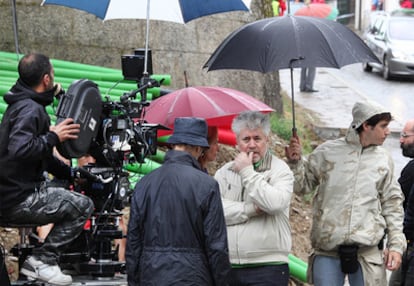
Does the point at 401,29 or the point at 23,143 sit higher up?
the point at 23,143

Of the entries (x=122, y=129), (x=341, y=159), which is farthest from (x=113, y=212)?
(x=341, y=159)

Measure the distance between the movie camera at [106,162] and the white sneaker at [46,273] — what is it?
0.99ft

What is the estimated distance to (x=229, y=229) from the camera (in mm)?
6582

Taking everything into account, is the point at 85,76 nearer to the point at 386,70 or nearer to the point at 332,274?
the point at 332,274

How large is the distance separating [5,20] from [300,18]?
20.2 ft

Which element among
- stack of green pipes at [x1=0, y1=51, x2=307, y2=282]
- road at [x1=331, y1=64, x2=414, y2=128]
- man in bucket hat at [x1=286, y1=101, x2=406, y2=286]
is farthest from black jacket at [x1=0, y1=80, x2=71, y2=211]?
road at [x1=331, y1=64, x2=414, y2=128]

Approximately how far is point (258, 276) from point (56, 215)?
1337mm

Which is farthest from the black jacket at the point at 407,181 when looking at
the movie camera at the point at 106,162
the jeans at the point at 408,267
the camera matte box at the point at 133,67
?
the camera matte box at the point at 133,67

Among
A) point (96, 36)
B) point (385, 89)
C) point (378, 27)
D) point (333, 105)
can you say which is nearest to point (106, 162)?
point (96, 36)

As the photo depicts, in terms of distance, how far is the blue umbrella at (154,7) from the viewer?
8555mm

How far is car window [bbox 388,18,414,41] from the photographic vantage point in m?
25.6

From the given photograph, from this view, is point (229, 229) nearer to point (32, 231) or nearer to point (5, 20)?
point (32, 231)

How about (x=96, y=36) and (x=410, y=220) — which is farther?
(x=96, y=36)

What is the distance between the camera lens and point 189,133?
20.0 feet
